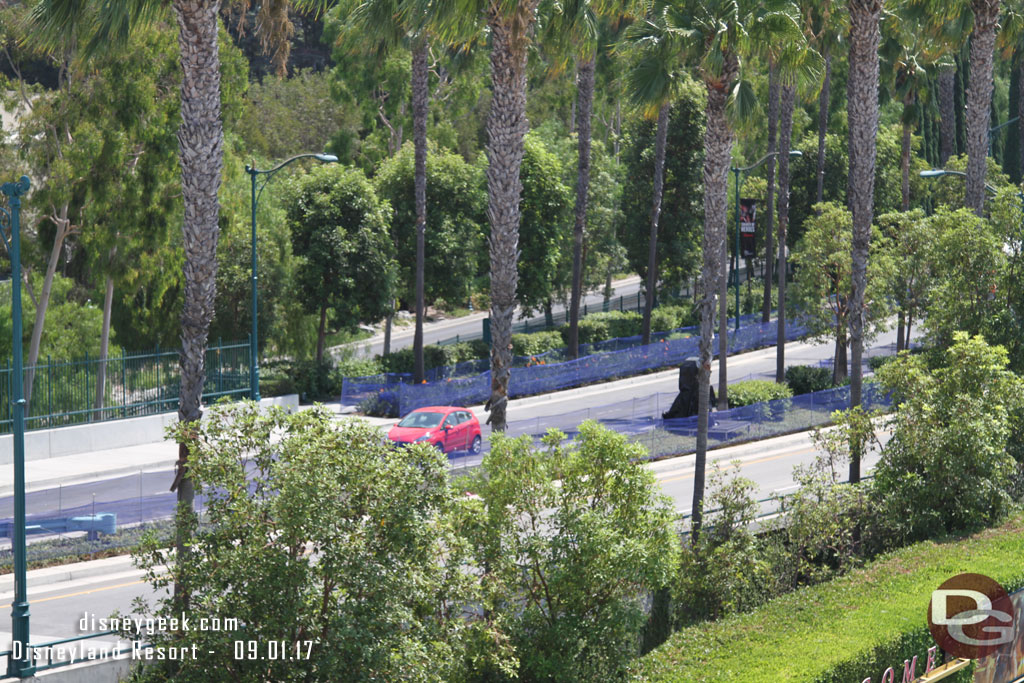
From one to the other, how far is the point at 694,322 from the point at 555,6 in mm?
33526

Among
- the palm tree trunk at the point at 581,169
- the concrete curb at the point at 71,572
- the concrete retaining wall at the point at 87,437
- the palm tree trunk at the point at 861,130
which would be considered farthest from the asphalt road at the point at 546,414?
the palm tree trunk at the point at 861,130

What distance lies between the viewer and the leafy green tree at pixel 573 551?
44.6ft

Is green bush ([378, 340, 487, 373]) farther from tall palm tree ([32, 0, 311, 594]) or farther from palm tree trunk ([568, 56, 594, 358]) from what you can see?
tall palm tree ([32, 0, 311, 594])

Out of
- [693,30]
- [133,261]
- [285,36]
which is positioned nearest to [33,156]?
[133,261]

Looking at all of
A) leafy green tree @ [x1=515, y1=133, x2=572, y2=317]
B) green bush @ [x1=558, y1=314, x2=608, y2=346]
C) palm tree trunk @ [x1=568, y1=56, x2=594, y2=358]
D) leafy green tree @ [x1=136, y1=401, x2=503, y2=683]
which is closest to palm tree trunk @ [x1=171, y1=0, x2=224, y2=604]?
leafy green tree @ [x1=136, y1=401, x2=503, y2=683]

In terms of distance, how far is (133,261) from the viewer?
113 ft

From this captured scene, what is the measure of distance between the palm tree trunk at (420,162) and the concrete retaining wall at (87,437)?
822 cm

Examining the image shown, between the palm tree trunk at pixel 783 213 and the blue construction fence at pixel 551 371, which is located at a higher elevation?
the palm tree trunk at pixel 783 213

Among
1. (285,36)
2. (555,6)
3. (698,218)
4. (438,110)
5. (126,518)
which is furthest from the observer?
(438,110)

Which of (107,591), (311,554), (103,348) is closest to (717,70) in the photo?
(311,554)

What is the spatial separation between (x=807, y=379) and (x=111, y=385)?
23981mm

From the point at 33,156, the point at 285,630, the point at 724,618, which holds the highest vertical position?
the point at 33,156

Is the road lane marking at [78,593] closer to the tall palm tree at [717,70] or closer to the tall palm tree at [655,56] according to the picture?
the tall palm tree at [717,70]

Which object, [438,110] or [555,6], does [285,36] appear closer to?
[555,6]
